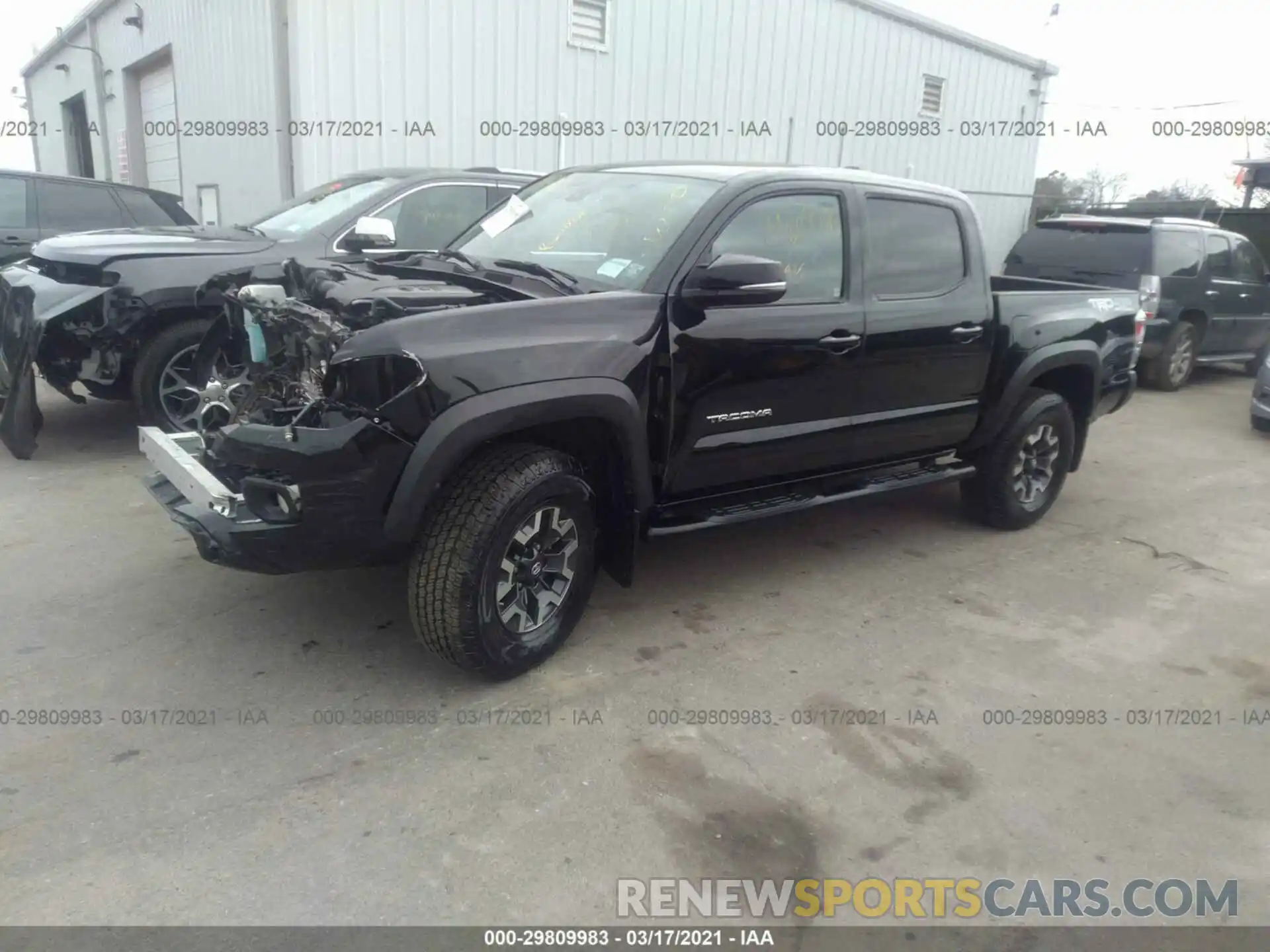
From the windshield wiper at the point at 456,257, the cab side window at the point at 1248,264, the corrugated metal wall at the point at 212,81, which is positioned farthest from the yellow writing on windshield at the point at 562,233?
the cab side window at the point at 1248,264

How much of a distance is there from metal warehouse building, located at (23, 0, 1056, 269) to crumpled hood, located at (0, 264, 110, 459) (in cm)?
459

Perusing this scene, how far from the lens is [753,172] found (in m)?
4.03

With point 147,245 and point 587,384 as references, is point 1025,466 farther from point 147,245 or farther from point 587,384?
point 147,245

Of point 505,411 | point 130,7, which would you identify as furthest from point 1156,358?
point 130,7

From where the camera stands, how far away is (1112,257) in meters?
9.82

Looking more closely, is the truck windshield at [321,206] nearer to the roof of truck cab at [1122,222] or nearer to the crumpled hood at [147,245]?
the crumpled hood at [147,245]

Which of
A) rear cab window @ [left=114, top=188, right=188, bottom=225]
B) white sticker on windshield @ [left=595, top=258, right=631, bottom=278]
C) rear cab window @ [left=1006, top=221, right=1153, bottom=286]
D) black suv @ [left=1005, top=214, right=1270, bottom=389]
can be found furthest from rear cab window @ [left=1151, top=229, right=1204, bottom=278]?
rear cab window @ [left=114, top=188, right=188, bottom=225]

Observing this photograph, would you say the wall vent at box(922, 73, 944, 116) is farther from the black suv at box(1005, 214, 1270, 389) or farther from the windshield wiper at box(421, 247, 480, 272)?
the windshield wiper at box(421, 247, 480, 272)

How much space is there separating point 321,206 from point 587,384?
13.5ft

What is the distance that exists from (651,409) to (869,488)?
155cm

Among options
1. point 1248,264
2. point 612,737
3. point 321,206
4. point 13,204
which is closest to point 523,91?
point 321,206

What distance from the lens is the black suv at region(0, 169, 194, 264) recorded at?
26.7 ft

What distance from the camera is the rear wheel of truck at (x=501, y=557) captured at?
10.4 ft

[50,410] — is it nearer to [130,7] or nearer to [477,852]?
[477,852]
